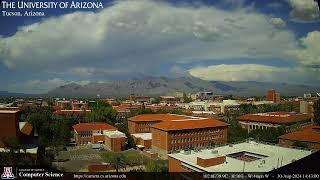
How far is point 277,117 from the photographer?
5.63 metres

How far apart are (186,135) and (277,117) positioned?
134cm

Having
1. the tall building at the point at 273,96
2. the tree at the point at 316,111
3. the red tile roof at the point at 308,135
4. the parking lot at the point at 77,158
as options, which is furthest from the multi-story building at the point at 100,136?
the tree at the point at 316,111

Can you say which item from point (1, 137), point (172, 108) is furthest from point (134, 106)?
point (1, 137)

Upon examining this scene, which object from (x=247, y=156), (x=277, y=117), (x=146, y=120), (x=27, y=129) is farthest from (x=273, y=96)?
(x=27, y=129)

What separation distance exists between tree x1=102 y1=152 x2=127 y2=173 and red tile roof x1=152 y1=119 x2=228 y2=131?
2.48 feet

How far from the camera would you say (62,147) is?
17.0 feet

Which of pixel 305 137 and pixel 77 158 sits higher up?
pixel 305 137

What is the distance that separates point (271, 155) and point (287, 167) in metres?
0.50

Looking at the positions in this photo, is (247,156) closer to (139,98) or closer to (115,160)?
(115,160)

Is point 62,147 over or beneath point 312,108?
beneath

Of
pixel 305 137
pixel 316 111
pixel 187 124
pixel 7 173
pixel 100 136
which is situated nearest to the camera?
pixel 7 173

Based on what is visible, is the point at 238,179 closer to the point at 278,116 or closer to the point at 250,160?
the point at 250,160

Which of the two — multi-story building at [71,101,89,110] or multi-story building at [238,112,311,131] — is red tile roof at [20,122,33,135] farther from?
multi-story building at [238,112,311,131]

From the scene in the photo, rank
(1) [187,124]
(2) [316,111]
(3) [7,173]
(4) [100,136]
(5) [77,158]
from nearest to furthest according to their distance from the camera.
Result: (3) [7,173], (5) [77,158], (2) [316,111], (4) [100,136], (1) [187,124]
